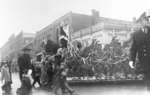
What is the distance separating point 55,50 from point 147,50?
2.59 meters

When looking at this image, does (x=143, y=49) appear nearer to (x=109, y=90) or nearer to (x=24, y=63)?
(x=109, y=90)

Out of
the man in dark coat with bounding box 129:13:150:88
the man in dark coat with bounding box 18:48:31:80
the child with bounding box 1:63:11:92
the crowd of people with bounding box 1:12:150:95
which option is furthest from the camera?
the child with bounding box 1:63:11:92

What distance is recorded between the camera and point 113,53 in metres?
9.34

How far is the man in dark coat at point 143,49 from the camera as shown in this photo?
541 centimetres

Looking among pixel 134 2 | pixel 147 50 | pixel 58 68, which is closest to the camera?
pixel 147 50

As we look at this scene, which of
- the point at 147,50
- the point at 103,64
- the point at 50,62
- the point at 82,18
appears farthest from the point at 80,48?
the point at 82,18

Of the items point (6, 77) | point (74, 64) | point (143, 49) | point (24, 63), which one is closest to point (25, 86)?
point (24, 63)

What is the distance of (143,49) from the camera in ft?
18.0

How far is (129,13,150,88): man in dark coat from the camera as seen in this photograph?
5.41m

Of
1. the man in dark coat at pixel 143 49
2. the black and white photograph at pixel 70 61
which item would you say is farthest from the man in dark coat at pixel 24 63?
the man in dark coat at pixel 143 49

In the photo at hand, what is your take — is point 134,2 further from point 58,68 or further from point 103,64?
point 58,68

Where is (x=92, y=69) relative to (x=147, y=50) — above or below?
below

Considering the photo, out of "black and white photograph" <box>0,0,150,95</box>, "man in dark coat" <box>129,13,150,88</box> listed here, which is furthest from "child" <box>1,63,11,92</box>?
"man in dark coat" <box>129,13,150,88</box>

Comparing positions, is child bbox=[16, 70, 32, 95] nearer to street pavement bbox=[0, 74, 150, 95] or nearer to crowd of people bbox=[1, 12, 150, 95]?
crowd of people bbox=[1, 12, 150, 95]
